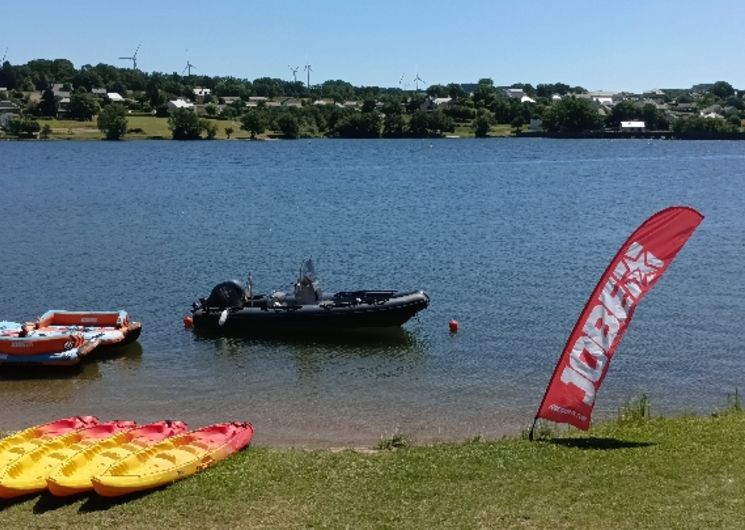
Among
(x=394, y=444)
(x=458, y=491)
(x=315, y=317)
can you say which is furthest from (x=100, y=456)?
(x=315, y=317)

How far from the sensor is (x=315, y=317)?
3688cm

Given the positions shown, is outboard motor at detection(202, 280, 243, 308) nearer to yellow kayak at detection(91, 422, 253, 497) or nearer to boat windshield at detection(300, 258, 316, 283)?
boat windshield at detection(300, 258, 316, 283)

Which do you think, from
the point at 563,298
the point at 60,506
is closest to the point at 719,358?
the point at 563,298

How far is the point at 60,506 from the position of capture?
51.5 ft

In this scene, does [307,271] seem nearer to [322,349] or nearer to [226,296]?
[226,296]

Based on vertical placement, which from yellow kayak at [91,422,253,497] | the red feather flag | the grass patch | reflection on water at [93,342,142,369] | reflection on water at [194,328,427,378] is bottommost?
reflection on water at [93,342,142,369]

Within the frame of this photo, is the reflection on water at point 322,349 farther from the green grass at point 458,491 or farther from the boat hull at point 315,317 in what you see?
the green grass at point 458,491

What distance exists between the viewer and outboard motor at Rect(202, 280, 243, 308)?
125ft

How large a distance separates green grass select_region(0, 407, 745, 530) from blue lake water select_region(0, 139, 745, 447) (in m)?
6.25

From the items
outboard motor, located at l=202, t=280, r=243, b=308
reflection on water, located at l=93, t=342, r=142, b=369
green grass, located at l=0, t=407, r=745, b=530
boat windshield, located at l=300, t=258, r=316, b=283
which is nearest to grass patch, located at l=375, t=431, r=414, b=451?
green grass, located at l=0, t=407, r=745, b=530

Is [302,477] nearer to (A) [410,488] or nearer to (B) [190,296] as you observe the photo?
(A) [410,488]

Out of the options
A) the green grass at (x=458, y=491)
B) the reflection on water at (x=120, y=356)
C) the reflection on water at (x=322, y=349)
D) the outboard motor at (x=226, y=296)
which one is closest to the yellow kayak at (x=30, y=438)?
the green grass at (x=458, y=491)

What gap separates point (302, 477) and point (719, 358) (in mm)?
20532

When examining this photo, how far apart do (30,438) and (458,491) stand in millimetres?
9115
